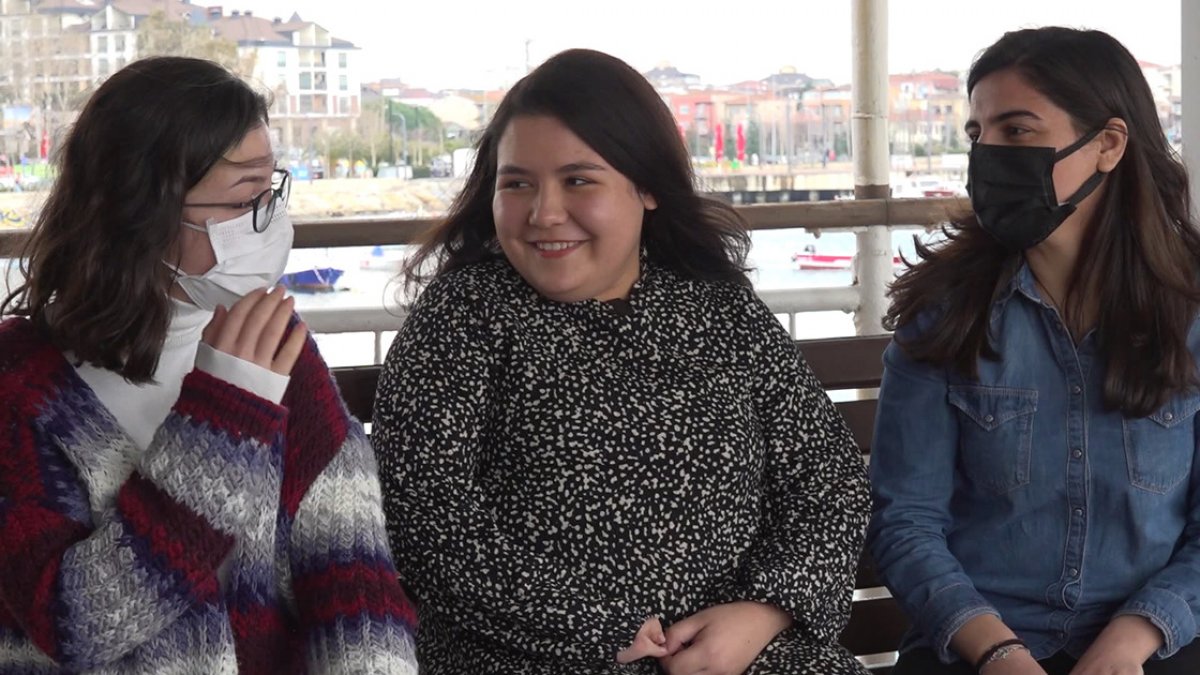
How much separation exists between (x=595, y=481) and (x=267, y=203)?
1.84 ft

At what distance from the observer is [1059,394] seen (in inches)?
81.0

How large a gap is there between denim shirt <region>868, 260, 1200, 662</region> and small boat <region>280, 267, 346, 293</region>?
15.5ft

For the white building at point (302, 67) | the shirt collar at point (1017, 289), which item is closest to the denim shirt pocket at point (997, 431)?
the shirt collar at point (1017, 289)

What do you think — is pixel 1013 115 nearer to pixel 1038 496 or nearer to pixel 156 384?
pixel 1038 496

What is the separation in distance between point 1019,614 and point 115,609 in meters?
1.25

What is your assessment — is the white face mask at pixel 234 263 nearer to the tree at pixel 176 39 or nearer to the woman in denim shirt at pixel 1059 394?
the woman in denim shirt at pixel 1059 394

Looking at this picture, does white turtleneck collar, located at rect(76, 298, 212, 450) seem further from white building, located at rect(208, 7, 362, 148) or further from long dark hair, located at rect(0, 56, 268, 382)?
white building, located at rect(208, 7, 362, 148)

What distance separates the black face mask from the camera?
202 centimetres

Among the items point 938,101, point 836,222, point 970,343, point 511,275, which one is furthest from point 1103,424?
point 938,101

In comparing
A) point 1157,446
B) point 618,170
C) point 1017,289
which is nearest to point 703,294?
point 618,170

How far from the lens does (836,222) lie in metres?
3.05

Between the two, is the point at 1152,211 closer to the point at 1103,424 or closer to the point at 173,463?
the point at 1103,424

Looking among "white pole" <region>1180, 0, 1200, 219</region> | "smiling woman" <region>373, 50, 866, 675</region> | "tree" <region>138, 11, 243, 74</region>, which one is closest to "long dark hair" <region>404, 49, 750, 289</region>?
"smiling woman" <region>373, 50, 866, 675</region>

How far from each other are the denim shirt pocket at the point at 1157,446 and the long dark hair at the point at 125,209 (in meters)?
1.28
